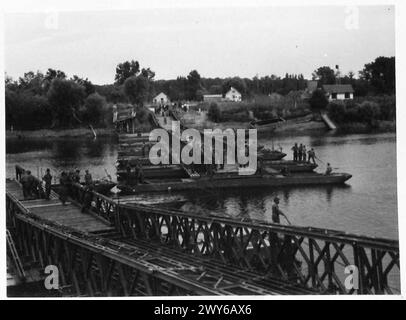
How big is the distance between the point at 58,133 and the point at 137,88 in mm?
12725

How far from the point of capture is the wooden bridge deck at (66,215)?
20.2 metres

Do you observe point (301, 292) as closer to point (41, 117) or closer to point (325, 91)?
point (325, 91)

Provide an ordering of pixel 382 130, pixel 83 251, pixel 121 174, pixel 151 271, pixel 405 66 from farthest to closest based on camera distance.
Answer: pixel 382 130 < pixel 121 174 < pixel 83 251 < pixel 405 66 < pixel 151 271

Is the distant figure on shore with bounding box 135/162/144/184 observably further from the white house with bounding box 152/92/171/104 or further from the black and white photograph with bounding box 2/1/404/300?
the white house with bounding box 152/92/171/104

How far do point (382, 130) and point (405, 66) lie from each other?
53075 millimetres

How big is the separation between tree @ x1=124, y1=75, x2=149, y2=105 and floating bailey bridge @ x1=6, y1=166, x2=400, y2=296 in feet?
162

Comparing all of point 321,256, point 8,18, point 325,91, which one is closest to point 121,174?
point 8,18

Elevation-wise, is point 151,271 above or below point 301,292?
above

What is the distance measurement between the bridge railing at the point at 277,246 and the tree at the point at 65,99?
46.9 meters

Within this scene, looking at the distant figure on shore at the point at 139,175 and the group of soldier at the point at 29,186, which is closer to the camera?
the group of soldier at the point at 29,186

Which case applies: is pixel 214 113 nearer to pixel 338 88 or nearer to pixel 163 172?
pixel 338 88

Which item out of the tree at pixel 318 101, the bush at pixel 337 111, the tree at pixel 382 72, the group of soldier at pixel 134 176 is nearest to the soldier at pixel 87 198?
the tree at pixel 382 72

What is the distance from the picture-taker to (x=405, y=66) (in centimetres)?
1326

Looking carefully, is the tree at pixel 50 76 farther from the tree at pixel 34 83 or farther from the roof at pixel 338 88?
the roof at pixel 338 88
